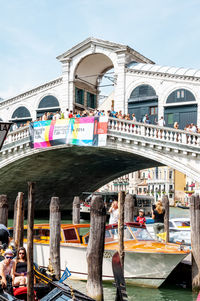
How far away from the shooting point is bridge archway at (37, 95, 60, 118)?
69.6ft

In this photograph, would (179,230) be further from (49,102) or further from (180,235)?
(49,102)

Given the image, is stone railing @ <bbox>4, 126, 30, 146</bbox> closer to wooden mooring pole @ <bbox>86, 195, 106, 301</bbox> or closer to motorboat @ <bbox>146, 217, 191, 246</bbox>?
motorboat @ <bbox>146, 217, 191, 246</bbox>

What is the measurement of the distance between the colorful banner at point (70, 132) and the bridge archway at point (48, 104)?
10.3 ft

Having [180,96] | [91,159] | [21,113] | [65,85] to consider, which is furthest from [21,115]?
[180,96]

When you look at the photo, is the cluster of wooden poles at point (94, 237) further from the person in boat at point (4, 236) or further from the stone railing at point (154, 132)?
the stone railing at point (154, 132)

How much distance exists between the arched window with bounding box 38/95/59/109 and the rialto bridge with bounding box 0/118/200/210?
2.72 m

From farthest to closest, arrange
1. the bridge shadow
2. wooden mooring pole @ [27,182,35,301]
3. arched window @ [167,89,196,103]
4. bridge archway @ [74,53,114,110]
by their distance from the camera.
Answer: bridge archway @ [74,53,114,110] → the bridge shadow → arched window @ [167,89,196,103] → wooden mooring pole @ [27,182,35,301]

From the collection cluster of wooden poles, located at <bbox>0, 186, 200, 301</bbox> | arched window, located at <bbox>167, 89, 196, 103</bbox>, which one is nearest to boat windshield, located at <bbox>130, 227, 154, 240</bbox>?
cluster of wooden poles, located at <bbox>0, 186, 200, 301</bbox>

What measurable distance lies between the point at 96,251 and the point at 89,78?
1591 cm

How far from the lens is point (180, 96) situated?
18.0 m

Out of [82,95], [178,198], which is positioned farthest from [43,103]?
→ [178,198]

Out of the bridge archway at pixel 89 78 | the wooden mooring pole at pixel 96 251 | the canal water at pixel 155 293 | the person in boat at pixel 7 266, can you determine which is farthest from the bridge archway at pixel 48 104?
the person in boat at pixel 7 266

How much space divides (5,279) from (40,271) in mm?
614

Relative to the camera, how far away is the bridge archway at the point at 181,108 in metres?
17.8
